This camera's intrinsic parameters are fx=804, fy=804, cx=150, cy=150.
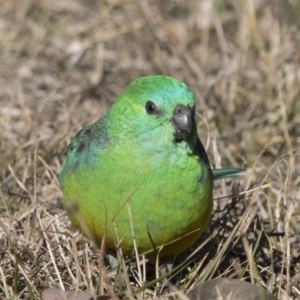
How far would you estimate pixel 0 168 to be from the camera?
4668mm

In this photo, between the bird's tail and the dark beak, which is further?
the bird's tail

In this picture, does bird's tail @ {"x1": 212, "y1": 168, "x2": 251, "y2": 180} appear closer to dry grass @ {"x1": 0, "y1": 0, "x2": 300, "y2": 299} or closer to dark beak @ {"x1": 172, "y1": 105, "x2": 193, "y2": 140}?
dry grass @ {"x1": 0, "y1": 0, "x2": 300, "y2": 299}

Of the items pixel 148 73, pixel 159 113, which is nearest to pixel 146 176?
pixel 159 113

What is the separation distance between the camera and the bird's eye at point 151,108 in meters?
3.40

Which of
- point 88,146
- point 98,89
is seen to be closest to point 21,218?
point 88,146

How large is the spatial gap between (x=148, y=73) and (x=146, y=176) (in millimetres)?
2851

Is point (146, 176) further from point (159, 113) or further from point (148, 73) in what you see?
point (148, 73)

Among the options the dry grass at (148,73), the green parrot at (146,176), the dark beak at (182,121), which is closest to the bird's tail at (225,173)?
the dry grass at (148,73)

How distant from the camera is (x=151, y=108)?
3412 mm

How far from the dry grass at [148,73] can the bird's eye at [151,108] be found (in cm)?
65

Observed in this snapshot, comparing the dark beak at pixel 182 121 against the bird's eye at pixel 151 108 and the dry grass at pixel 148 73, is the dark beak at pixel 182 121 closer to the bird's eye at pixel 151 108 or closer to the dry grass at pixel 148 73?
the bird's eye at pixel 151 108

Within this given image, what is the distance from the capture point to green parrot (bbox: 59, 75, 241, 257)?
3404mm

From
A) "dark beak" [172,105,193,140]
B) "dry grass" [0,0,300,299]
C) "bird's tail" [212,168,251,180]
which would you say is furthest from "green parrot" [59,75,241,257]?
"bird's tail" [212,168,251,180]

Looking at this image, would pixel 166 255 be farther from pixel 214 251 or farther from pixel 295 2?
pixel 295 2
